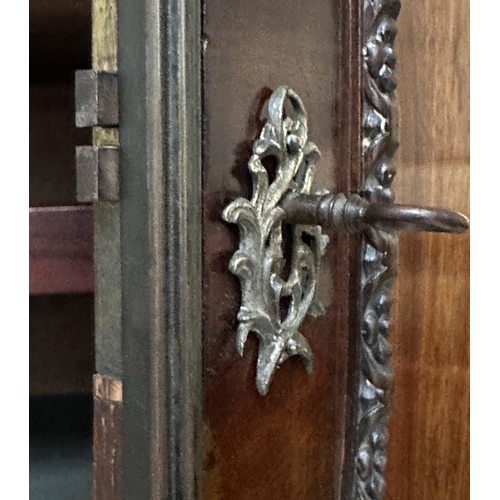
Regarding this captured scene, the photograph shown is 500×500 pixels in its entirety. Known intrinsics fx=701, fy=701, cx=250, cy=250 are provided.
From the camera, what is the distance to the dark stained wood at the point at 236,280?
0.42m

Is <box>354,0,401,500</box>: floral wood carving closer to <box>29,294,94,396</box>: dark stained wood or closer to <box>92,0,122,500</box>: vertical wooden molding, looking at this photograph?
<box>92,0,122,500</box>: vertical wooden molding

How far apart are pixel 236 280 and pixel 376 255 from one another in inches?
5.6

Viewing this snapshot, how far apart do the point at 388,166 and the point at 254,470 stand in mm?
242

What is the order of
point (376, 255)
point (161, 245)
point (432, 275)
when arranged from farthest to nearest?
point (432, 275) → point (376, 255) → point (161, 245)

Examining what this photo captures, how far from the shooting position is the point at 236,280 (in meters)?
0.43

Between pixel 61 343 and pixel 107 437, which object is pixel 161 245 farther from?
pixel 61 343

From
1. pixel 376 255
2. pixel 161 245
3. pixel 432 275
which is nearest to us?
pixel 161 245

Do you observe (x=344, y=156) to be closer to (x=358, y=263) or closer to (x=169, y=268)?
(x=358, y=263)

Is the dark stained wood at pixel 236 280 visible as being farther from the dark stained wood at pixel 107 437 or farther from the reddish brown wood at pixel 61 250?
the reddish brown wood at pixel 61 250

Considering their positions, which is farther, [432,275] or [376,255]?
[432,275]

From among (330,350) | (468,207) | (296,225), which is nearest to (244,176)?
(296,225)

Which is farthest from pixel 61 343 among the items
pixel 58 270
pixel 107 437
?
pixel 107 437

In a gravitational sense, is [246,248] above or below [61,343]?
above

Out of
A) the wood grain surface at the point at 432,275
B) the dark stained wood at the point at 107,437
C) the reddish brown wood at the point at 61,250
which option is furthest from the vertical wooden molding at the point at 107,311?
the wood grain surface at the point at 432,275
